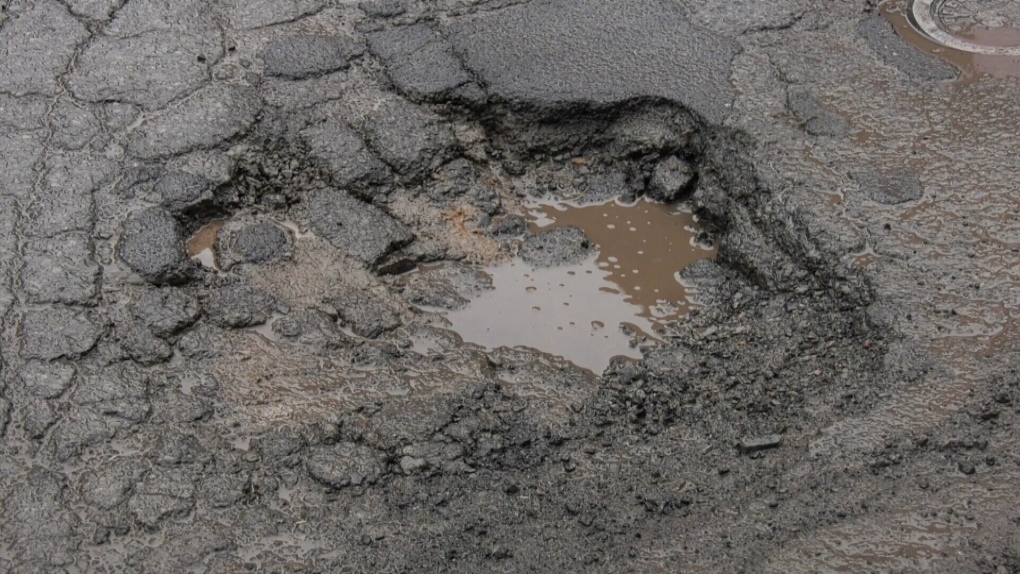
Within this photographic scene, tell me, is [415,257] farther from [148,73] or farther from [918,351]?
[918,351]

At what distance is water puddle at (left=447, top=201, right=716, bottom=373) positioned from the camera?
3.31 metres

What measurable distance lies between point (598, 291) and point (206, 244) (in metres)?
1.42

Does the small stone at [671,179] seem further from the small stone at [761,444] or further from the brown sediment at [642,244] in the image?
the small stone at [761,444]

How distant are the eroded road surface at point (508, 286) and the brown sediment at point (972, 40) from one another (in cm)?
2

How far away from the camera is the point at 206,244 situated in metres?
3.49

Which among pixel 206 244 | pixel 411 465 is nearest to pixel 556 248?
pixel 411 465

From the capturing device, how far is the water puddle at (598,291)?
331 centimetres

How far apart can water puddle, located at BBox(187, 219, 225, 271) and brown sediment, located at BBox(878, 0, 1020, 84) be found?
116 inches

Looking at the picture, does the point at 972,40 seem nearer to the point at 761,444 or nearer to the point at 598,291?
the point at 598,291

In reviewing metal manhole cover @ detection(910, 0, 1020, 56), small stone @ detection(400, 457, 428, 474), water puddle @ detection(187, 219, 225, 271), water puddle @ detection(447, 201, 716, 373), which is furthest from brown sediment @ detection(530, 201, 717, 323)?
metal manhole cover @ detection(910, 0, 1020, 56)

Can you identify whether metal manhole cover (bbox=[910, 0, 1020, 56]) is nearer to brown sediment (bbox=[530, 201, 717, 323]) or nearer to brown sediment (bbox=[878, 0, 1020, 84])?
brown sediment (bbox=[878, 0, 1020, 84])

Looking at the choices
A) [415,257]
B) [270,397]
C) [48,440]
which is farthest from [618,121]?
[48,440]

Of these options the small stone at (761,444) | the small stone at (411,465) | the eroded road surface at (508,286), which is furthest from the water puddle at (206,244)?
the small stone at (761,444)

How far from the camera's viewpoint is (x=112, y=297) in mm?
3215
